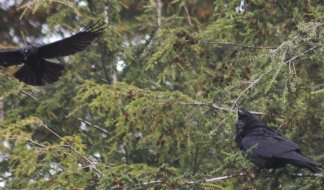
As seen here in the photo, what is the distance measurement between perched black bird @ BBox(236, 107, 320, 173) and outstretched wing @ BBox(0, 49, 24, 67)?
2893mm

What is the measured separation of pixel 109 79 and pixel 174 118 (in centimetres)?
249

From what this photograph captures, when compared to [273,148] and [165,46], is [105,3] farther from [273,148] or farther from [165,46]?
[273,148]

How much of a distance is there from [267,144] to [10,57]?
11.3 ft

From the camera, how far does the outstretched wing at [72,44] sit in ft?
25.5

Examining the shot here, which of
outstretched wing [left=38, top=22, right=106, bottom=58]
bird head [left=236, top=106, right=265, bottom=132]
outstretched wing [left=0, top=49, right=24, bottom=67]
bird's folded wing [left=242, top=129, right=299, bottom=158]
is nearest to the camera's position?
bird's folded wing [left=242, top=129, right=299, bottom=158]

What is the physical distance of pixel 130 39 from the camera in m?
11.6

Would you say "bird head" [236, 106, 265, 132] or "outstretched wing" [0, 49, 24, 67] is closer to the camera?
"bird head" [236, 106, 265, 132]

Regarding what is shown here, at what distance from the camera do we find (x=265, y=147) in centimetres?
599

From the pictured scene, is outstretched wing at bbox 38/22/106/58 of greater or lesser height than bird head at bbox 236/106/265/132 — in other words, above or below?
above

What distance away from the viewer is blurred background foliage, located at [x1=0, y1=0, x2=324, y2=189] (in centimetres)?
603

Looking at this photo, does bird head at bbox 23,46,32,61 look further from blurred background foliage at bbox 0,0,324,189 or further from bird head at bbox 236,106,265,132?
bird head at bbox 236,106,265,132

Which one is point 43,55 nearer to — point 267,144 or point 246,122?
point 246,122

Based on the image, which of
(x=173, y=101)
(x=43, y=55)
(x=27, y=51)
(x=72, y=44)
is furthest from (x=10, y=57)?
(x=173, y=101)

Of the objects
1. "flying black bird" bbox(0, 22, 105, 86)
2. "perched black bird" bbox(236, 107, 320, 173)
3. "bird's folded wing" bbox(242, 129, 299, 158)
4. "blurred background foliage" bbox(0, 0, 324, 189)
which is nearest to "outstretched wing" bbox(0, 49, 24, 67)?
"flying black bird" bbox(0, 22, 105, 86)
